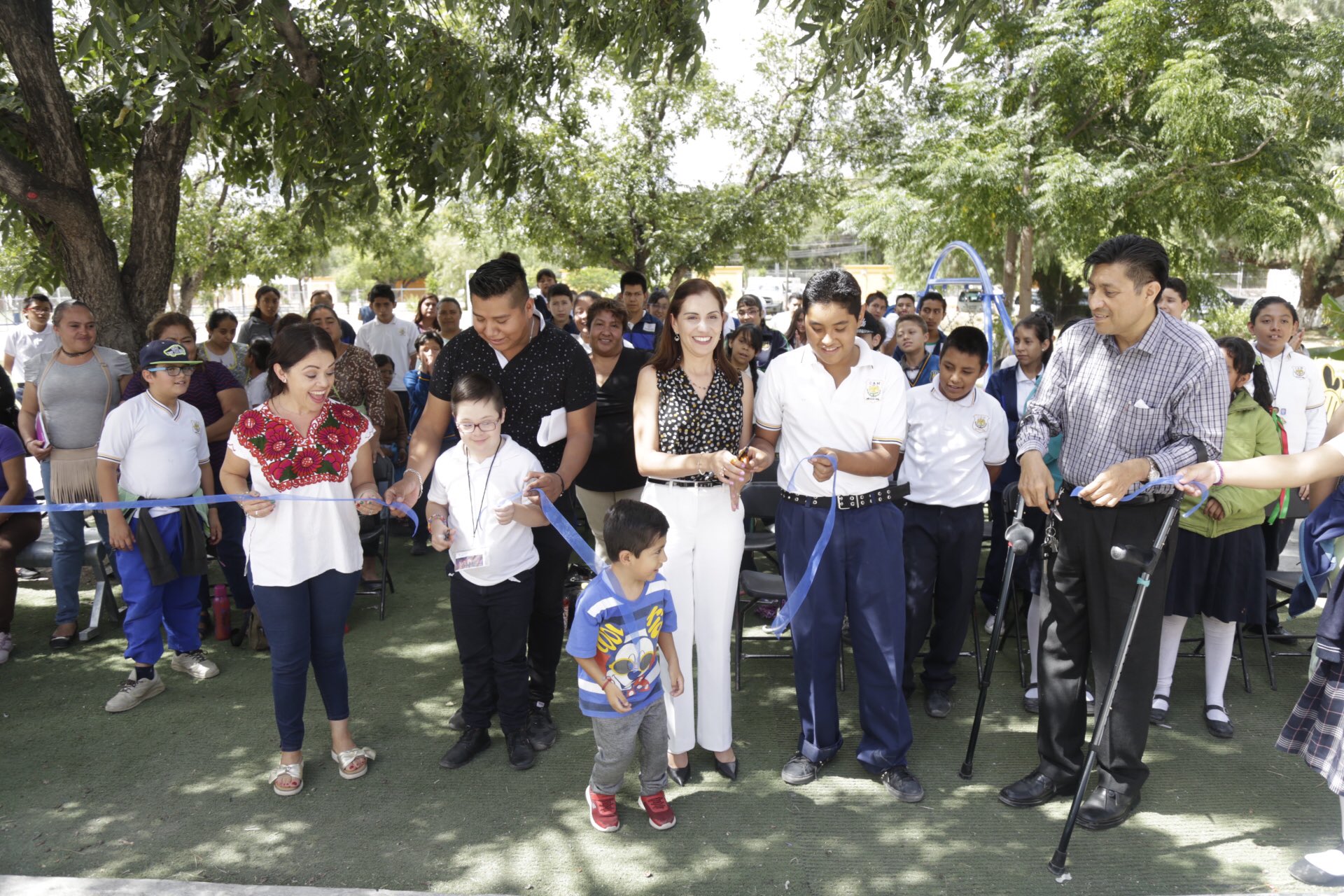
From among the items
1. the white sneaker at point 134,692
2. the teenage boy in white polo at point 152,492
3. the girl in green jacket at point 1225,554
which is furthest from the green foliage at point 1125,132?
the white sneaker at point 134,692

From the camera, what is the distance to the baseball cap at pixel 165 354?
14.7 ft

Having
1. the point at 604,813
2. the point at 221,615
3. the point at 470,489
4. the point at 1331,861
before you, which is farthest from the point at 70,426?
the point at 1331,861

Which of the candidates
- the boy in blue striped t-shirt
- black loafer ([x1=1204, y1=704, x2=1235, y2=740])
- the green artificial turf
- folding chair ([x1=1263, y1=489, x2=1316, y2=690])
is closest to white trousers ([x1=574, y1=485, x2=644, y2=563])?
A: the green artificial turf

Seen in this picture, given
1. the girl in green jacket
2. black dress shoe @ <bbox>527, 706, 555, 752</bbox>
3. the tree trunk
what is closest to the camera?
black dress shoe @ <bbox>527, 706, 555, 752</bbox>

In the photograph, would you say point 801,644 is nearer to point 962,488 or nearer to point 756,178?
point 962,488

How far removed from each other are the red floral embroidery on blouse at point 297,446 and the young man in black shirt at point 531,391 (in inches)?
11.1

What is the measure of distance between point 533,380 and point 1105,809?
109 inches

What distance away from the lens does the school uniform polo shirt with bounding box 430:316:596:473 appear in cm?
392

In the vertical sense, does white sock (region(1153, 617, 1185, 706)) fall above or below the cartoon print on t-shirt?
below

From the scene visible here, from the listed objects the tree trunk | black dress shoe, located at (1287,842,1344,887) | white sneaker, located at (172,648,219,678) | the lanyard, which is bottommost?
black dress shoe, located at (1287,842,1344,887)

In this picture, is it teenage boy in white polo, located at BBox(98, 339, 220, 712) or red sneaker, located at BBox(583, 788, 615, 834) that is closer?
red sneaker, located at BBox(583, 788, 615, 834)

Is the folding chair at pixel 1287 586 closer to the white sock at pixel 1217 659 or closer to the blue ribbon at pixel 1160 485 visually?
the white sock at pixel 1217 659

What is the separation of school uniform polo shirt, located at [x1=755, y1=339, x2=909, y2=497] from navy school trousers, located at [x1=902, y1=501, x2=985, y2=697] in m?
0.86

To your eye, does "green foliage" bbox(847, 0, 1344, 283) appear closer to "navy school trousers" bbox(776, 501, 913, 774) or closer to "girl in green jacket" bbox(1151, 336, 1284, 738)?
"girl in green jacket" bbox(1151, 336, 1284, 738)
